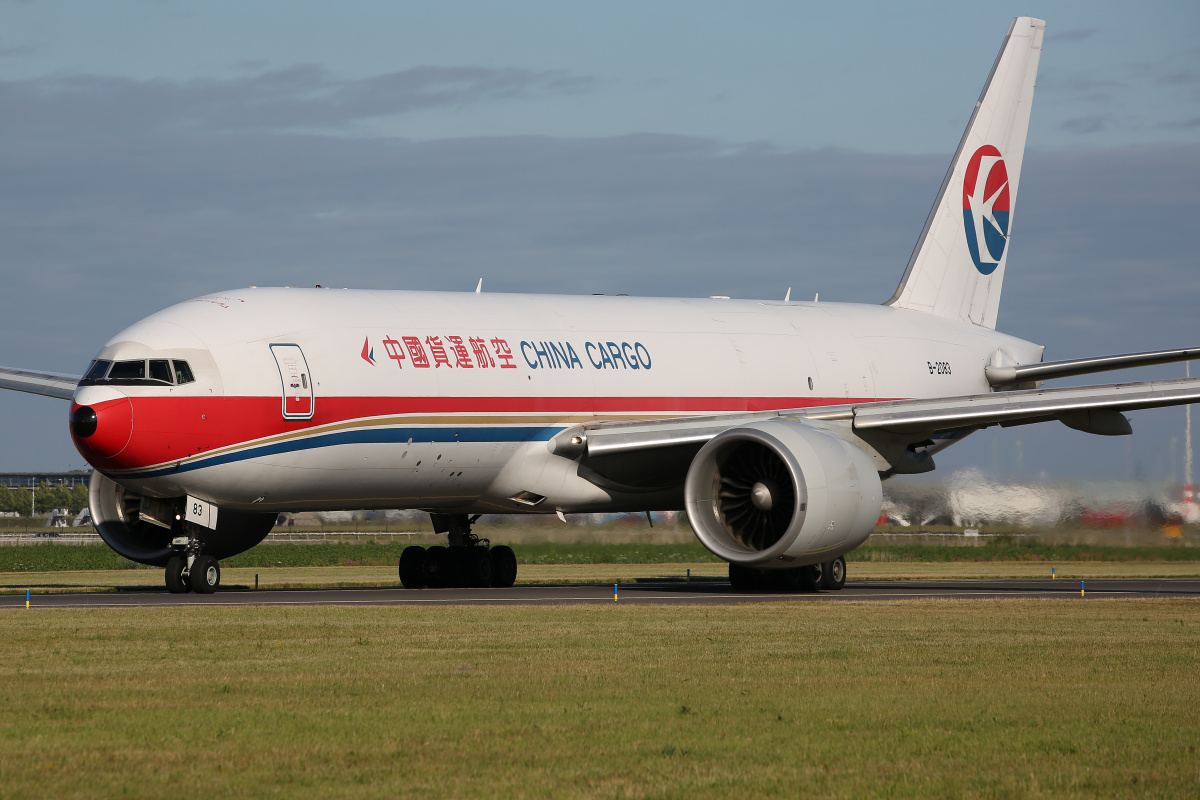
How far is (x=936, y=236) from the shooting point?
109 feet

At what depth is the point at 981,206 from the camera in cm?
3372

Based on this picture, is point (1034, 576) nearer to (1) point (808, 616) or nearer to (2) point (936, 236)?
(2) point (936, 236)

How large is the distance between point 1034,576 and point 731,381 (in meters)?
9.96

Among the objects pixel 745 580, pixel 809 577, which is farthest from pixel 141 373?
pixel 809 577

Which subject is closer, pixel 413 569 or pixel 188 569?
pixel 188 569

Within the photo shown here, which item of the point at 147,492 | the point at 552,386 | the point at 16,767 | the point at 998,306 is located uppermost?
the point at 998,306

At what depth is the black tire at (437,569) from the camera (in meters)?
27.4

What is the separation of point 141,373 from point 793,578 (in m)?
10.8

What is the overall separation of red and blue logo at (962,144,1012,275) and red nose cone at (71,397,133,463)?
19.6m

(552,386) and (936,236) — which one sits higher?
(936,236)

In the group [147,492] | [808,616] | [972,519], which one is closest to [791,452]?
[808,616]

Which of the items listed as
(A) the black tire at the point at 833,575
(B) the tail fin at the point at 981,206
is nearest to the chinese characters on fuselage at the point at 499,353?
(A) the black tire at the point at 833,575

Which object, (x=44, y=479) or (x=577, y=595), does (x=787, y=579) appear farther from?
(x=44, y=479)

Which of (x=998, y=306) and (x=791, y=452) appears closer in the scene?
(x=791, y=452)
